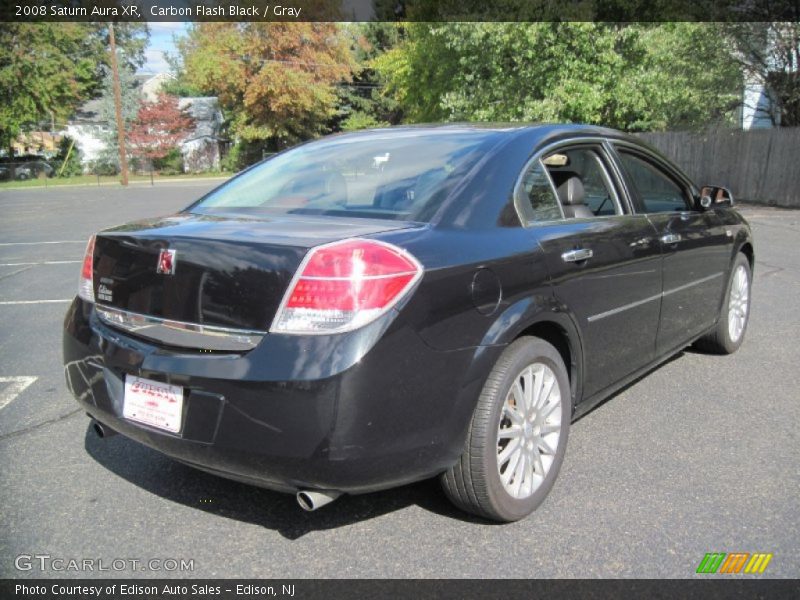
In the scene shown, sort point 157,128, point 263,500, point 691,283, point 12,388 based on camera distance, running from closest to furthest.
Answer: point 263,500 → point 691,283 → point 12,388 → point 157,128

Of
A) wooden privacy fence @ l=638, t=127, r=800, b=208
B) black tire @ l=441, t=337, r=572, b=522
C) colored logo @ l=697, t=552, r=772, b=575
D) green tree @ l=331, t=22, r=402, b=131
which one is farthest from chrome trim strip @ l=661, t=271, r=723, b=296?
green tree @ l=331, t=22, r=402, b=131

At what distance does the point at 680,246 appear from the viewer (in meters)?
4.03

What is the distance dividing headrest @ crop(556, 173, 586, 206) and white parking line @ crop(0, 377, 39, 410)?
11.4 feet

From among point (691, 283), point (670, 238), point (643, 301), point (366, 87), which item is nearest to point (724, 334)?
point (691, 283)

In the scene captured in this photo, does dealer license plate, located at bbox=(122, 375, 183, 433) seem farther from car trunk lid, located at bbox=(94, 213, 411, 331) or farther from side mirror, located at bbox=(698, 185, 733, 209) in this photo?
side mirror, located at bbox=(698, 185, 733, 209)

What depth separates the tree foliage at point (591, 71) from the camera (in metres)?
19.8

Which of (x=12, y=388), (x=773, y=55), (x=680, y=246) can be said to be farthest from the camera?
(x=773, y=55)

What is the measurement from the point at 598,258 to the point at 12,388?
3742mm

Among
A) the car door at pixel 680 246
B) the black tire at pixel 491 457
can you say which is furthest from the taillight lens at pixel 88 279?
the car door at pixel 680 246

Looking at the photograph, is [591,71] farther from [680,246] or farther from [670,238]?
[670,238]

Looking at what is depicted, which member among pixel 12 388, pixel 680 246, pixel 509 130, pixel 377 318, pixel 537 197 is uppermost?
pixel 509 130

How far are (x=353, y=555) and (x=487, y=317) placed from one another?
103 centimetres
